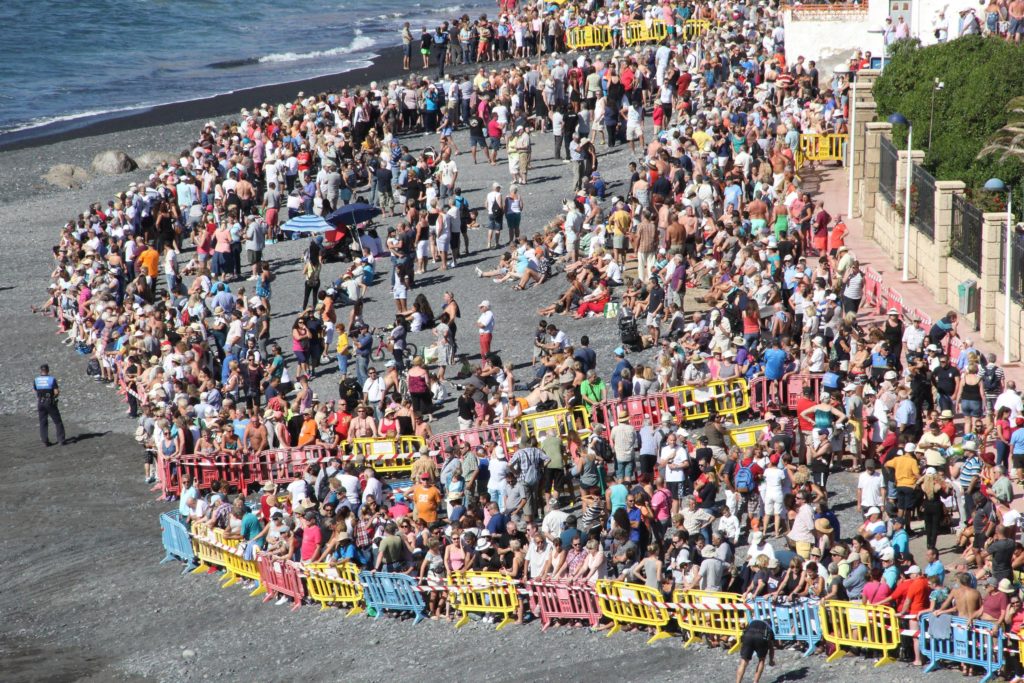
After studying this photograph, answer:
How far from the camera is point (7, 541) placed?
24578 millimetres

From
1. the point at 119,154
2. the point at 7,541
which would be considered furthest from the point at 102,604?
the point at 119,154

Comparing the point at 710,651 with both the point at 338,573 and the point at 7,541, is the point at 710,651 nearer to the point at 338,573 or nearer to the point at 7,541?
the point at 338,573

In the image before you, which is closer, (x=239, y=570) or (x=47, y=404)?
(x=239, y=570)

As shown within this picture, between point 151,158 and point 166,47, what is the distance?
36415mm

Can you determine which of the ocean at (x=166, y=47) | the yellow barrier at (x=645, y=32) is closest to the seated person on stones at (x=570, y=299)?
the yellow barrier at (x=645, y=32)

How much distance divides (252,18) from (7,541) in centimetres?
7386

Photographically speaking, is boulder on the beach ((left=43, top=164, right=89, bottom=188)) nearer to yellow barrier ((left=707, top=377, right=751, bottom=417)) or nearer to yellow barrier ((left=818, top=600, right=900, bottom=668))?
yellow barrier ((left=707, top=377, right=751, bottom=417))

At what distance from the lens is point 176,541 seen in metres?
23.1

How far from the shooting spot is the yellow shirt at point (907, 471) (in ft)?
63.2

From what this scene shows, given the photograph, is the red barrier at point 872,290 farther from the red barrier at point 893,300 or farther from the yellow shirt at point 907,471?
the yellow shirt at point 907,471

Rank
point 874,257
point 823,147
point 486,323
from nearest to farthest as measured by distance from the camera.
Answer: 1. point 486,323
2. point 874,257
3. point 823,147

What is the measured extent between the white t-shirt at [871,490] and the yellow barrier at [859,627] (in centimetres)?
279

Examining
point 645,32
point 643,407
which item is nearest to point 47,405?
point 643,407

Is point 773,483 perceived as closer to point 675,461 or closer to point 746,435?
point 675,461
